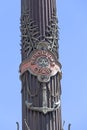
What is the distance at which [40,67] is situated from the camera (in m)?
107

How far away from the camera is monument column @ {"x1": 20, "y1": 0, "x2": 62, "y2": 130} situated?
344 feet

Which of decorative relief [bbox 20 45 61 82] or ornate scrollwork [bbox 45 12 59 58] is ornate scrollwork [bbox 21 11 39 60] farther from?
ornate scrollwork [bbox 45 12 59 58]

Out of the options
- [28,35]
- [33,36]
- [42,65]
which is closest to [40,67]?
[42,65]

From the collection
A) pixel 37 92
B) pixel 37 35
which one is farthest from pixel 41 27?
pixel 37 92

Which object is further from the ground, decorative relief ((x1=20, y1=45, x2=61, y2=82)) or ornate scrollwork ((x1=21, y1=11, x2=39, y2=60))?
ornate scrollwork ((x1=21, y1=11, x2=39, y2=60))

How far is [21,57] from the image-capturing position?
109 m

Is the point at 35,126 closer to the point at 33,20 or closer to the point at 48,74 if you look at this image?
the point at 48,74

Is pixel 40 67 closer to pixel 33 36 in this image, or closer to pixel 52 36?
pixel 33 36

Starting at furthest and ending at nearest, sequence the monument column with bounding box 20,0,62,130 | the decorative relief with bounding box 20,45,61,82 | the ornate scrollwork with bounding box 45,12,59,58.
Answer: the ornate scrollwork with bounding box 45,12,59,58, the decorative relief with bounding box 20,45,61,82, the monument column with bounding box 20,0,62,130

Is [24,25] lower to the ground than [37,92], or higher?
higher

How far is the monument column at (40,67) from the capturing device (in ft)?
344

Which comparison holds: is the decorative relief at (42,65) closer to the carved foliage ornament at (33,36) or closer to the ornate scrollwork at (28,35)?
the carved foliage ornament at (33,36)

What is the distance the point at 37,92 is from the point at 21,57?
17.5 feet

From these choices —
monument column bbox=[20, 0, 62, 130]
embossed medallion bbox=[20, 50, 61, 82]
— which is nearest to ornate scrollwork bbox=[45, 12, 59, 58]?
monument column bbox=[20, 0, 62, 130]
